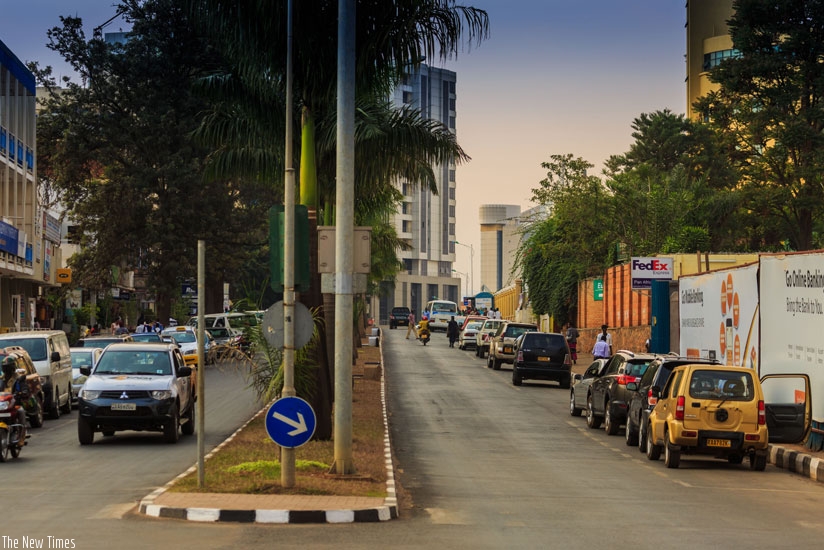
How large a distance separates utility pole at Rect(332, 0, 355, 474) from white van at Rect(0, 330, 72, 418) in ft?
49.3

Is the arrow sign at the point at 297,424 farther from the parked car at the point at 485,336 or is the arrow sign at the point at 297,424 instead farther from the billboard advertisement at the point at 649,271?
the parked car at the point at 485,336

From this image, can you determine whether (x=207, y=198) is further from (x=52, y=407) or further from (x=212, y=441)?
(x=212, y=441)

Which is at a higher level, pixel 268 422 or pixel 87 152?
pixel 87 152

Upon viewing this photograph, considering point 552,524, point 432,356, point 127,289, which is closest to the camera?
point 552,524

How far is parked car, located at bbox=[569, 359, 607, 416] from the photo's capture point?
29406 millimetres

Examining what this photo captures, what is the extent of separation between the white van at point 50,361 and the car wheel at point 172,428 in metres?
7.12

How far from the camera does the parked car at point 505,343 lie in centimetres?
5091

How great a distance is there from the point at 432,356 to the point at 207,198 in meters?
13.3

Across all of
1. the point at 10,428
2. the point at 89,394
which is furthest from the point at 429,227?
the point at 10,428

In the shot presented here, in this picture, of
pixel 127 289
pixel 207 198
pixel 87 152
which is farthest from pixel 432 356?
pixel 127 289

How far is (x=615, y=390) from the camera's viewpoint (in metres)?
25.9

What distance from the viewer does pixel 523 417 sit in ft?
99.8

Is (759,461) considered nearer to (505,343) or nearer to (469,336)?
(505,343)

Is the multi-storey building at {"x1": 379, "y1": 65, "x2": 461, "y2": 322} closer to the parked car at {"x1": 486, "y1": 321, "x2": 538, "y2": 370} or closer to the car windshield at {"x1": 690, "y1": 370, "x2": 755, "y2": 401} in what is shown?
the parked car at {"x1": 486, "y1": 321, "x2": 538, "y2": 370}
